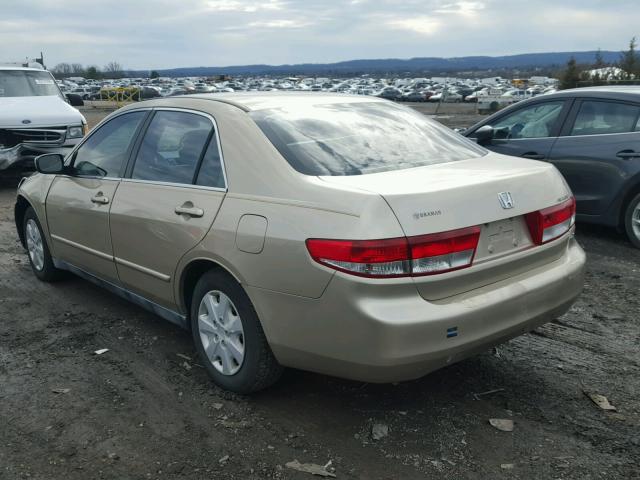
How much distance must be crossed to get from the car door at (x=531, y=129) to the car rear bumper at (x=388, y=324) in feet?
14.3

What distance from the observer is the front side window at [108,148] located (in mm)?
4629

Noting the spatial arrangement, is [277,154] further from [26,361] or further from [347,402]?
[26,361]

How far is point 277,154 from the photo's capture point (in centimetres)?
348

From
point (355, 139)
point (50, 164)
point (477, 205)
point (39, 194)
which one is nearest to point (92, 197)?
point (50, 164)

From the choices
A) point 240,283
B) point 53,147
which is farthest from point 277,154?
point 53,147

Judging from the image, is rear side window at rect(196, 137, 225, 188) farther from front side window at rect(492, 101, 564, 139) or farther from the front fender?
Answer: front side window at rect(492, 101, 564, 139)

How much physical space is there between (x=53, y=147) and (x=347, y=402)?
31.4ft

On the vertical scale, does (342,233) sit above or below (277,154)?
below

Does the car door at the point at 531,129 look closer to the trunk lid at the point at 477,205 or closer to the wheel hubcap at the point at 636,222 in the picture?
the wheel hubcap at the point at 636,222

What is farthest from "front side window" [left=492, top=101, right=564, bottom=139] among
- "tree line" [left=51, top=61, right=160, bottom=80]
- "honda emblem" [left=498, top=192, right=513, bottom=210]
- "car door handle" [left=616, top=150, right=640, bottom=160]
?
"tree line" [left=51, top=61, right=160, bottom=80]

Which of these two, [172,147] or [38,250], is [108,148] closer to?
[172,147]

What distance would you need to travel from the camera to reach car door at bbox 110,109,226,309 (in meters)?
3.77

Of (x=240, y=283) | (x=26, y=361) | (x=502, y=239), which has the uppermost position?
(x=502, y=239)

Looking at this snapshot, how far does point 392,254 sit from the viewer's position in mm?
2920
